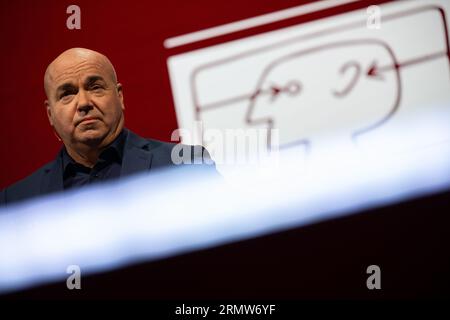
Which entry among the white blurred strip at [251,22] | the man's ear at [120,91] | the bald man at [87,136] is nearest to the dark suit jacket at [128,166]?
the bald man at [87,136]

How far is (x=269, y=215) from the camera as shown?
1.95 meters

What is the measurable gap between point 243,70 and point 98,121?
499mm

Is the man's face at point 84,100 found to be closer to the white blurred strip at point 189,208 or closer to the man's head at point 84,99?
the man's head at point 84,99

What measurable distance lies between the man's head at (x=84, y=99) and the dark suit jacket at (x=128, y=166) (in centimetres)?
8

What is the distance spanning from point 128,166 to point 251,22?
2.05 feet

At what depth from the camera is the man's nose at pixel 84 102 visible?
1.84 metres

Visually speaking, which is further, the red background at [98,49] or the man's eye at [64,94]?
the red background at [98,49]

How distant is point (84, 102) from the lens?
1842 mm

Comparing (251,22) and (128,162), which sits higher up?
(251,22)

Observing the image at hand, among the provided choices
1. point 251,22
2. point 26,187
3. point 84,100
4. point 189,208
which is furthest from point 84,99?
point 251,22

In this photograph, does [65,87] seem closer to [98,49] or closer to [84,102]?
[84,102]

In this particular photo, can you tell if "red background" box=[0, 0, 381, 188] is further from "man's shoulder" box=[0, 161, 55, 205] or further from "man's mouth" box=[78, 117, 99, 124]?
"man's mouth" box=[78, 117, 99, 124]

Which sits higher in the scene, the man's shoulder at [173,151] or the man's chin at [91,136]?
the man's chin at [91,136]

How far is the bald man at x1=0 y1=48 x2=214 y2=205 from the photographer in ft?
6.10
